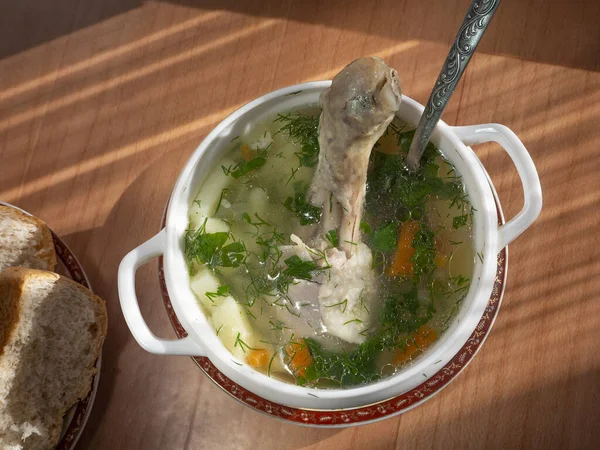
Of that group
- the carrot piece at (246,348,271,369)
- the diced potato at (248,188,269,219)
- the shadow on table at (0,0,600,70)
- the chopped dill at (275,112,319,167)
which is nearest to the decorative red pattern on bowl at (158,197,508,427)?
the carrot piece at (246,348,271,369)

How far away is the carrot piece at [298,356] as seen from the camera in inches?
43.1

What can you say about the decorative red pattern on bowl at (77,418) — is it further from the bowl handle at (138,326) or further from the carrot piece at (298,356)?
the carrot piece at (298,356)

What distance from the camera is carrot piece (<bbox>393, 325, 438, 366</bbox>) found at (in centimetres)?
108

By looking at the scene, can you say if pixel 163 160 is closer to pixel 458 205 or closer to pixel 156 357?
pixel 156 357

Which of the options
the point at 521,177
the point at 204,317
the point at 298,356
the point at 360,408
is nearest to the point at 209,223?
the point at 204,317

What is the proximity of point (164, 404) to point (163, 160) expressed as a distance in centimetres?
49

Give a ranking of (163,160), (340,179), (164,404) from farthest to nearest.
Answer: (163,160) → (164,404) → (340,179)

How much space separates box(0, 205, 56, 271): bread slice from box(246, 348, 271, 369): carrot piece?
466 millimetres

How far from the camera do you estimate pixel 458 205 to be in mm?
1134

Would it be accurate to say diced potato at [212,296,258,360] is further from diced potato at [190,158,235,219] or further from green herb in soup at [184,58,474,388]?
diced potato at [190,158,235,219]

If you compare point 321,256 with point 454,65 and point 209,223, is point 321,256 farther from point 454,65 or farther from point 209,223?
point 454,65

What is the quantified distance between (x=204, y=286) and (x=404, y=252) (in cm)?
34

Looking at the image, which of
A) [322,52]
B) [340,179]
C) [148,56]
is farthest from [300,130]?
[148,56]

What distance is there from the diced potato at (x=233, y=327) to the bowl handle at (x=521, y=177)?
421 millimetres
